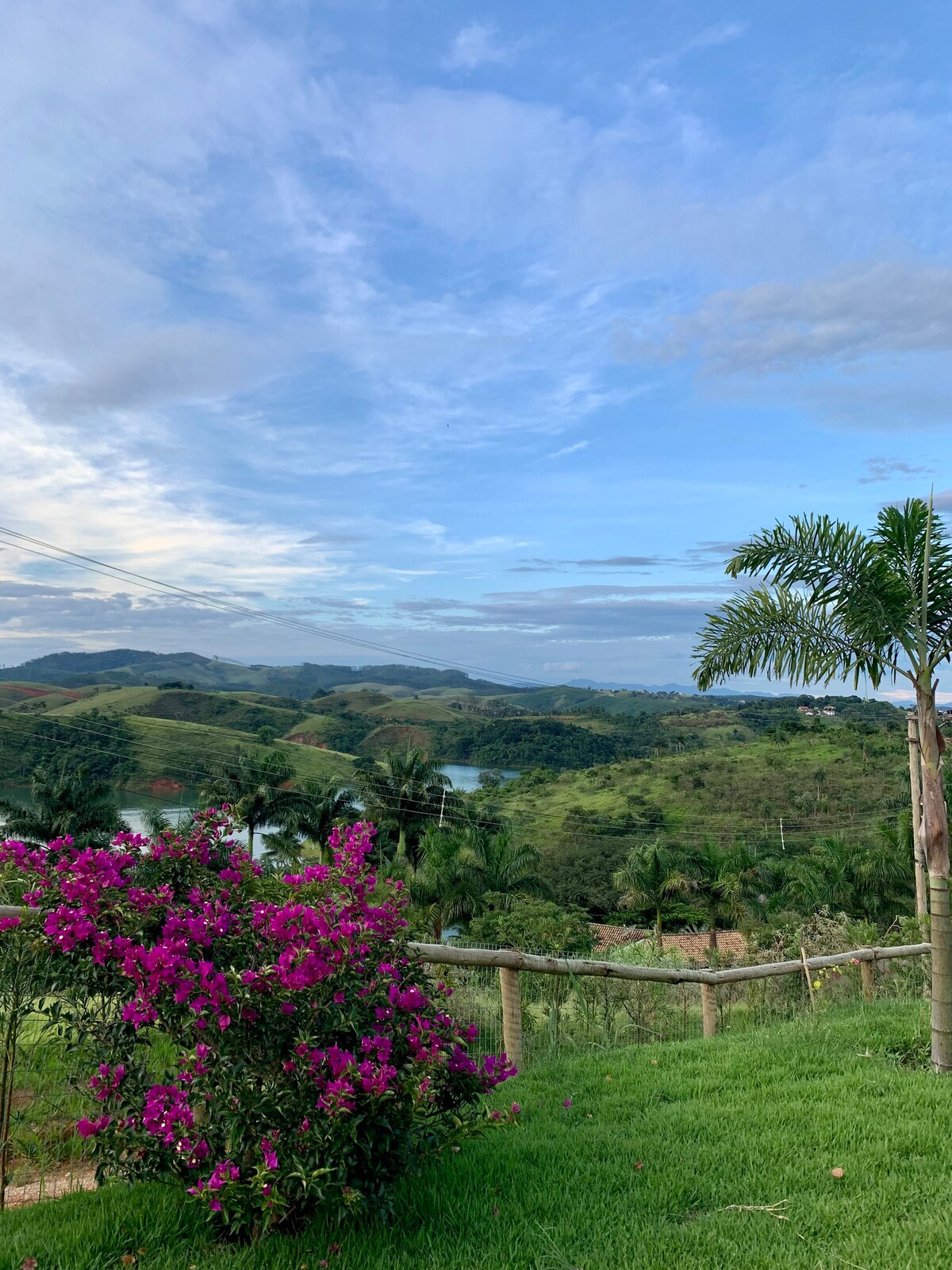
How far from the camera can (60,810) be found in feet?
110

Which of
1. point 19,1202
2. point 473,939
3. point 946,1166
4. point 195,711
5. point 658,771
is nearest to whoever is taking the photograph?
point 19,1202

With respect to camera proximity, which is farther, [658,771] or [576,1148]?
[658,771]

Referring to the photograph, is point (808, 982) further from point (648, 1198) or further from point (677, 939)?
point (677, 939)

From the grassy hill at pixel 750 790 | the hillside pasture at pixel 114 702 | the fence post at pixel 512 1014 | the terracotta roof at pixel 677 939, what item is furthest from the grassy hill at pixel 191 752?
the fence post at pixel 512 1014

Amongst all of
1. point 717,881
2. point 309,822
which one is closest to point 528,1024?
point 717,881

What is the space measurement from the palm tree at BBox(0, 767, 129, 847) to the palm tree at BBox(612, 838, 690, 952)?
20.4 metres

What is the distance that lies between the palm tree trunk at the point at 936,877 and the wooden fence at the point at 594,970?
167 cm

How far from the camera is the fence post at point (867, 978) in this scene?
7.77m

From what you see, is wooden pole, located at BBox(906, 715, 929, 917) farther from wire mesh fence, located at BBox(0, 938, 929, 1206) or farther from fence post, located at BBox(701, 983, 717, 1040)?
fence post, located at BBox(701, 983, 717, 1040)

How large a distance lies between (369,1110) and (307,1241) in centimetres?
62

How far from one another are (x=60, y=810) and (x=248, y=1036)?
34.9 metres

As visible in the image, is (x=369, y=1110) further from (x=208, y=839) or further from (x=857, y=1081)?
(x=857, y=1081)

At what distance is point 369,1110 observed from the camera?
9.35 ft

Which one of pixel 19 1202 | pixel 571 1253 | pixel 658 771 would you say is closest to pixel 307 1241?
pixel 571 1253
